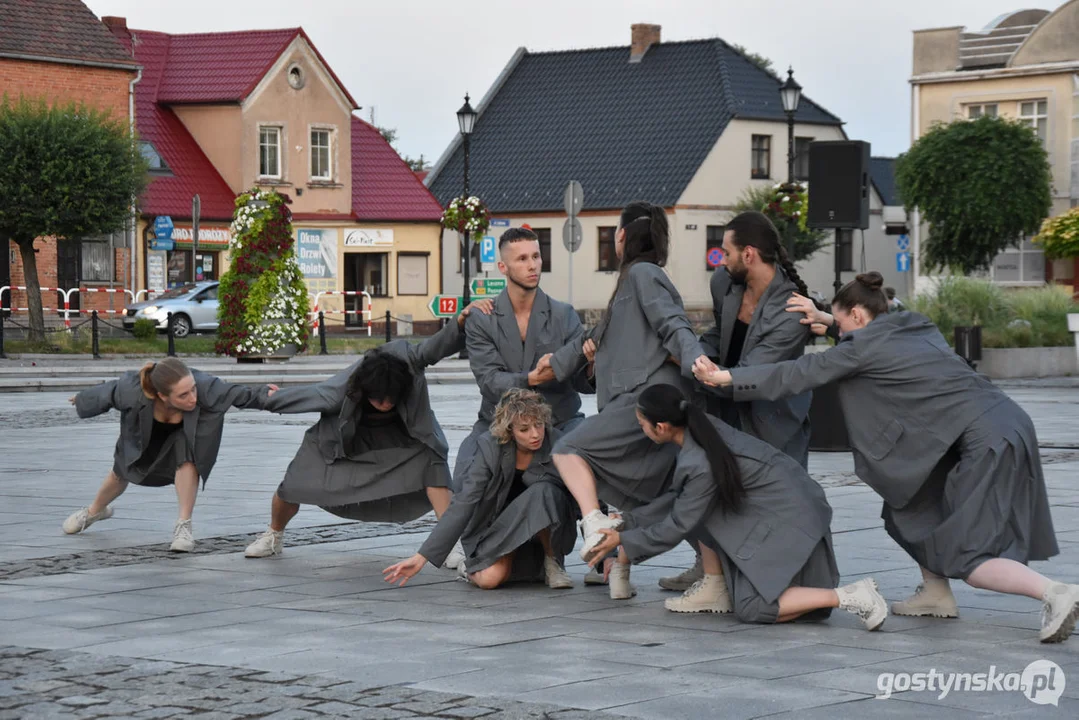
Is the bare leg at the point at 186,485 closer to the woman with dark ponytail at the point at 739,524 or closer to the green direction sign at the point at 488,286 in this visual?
the woman with dark ponytail at the point at 739,524

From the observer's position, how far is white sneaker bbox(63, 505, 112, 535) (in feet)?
32.7

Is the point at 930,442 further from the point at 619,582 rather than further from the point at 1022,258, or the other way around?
the point at 1022,258

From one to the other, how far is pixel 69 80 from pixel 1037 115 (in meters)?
25.2

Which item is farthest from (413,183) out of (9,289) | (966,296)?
(966,296)

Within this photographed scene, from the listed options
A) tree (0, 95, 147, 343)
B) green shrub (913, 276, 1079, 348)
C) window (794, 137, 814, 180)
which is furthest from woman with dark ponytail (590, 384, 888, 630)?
window (794, 137, 814, 180)

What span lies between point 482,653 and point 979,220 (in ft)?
132

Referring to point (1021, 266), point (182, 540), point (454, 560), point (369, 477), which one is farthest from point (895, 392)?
point (1021, 266)

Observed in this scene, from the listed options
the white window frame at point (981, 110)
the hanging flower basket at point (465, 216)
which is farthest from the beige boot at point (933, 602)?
the white window frame at point (981, 110)

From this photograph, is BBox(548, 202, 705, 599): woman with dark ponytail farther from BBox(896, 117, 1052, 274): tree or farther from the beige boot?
BBox(896, 117, 1052, 274): tree

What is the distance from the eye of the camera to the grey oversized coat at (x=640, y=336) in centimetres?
772

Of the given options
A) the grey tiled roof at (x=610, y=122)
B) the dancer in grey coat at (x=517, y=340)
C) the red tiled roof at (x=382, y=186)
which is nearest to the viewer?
the dancer in grey coat at (x=517, y=340)

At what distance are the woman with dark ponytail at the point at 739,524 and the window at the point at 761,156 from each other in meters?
48.5

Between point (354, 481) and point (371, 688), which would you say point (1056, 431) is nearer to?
point (354, 481)

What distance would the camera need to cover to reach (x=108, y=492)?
9.88 metres
